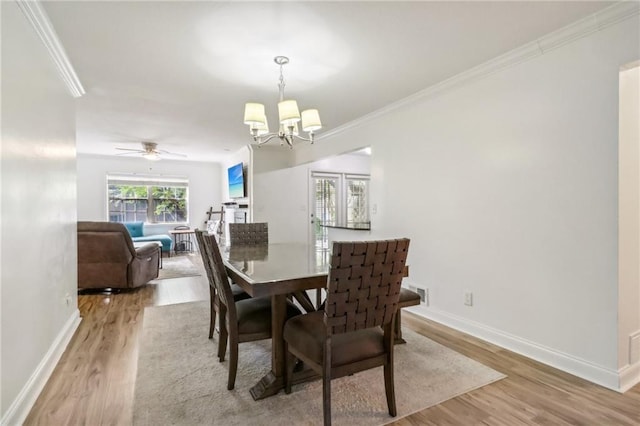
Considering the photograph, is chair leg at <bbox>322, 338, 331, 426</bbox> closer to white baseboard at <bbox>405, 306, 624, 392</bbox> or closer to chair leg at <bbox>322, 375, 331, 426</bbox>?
chair leg at <bbox>322, 375, 331, 426</bbox>

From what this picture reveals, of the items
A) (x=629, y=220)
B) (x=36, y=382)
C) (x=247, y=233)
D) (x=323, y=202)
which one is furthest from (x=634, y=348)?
(x=323, y=202)

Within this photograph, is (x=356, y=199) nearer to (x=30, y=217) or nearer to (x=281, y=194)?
(x=281, y=194)

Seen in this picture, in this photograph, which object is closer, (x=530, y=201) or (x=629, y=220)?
(x=629, y=220)

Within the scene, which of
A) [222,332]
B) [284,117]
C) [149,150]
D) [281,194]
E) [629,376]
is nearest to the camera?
[629,376]

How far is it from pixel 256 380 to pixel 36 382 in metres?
1.27

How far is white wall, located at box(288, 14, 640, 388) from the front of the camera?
2006 mm

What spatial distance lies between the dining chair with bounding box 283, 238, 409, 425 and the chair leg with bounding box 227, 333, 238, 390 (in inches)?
14.7

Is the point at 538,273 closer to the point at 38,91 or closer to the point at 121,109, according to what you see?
the point at 38,91

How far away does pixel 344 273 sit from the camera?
149 cm

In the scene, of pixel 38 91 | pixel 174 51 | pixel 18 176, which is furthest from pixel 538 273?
pixel 38 91

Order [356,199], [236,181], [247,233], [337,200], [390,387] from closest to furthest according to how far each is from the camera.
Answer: [390,387], [247,233], [236,181], [337,200], [356,199]

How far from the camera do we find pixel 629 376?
1.99m

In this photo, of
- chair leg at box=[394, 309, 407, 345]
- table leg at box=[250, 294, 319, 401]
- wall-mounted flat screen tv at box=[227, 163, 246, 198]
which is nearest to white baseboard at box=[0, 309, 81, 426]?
table leg at box=[250, 294, 319, 401]

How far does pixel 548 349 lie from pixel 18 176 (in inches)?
136
